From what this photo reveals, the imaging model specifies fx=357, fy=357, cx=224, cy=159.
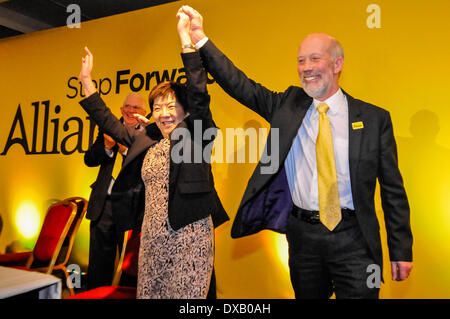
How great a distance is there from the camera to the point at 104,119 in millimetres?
2059

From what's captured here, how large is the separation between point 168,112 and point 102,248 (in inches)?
73.9

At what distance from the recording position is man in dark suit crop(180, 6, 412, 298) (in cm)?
→ 158

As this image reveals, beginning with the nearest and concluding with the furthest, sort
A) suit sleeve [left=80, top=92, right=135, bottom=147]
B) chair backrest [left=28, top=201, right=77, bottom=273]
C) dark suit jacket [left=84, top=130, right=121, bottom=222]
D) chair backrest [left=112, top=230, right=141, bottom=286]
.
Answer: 1. suit sleeve [left=80, top=92, right=135, bottom=147]
2. chair backrest [left=112, top=230, right=141, bottom=286]
3. dark suit jacket [left=84, top=130, right=121, bottom=222]
4. chair backrest [left=28, top=201, right=77, bottom=273]

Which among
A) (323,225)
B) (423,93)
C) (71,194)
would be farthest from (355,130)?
(71,194)

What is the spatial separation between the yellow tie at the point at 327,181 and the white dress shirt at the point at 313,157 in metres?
0.04

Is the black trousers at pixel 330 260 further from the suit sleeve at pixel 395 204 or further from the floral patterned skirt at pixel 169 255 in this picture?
the floral patterned skirt at pixel 169 255

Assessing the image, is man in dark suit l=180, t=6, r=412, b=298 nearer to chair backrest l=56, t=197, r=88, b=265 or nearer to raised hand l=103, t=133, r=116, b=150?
raised hand l=103, t=133, r=116, b=150

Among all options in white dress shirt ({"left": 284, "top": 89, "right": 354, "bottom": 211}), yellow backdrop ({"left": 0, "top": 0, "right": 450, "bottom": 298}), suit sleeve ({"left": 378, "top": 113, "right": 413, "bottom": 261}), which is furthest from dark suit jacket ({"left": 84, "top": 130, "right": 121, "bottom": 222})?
suit sleeve ({"left": 378, "top": 113, "right": 413, "bottom": 261})

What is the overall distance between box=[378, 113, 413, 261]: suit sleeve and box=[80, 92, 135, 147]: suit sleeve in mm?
1404

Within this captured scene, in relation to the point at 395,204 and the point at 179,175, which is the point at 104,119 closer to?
the point at 179,175

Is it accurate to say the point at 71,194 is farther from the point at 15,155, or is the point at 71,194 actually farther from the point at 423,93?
the point at 423,93
